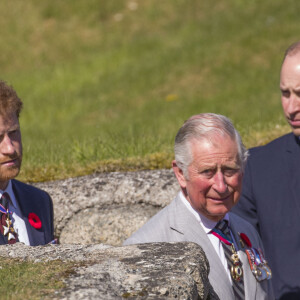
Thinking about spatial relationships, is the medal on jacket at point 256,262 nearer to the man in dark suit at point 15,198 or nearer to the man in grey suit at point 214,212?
the man in grey suit at point 214,212

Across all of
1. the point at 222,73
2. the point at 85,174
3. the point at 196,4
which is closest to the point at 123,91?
the point at 222,73

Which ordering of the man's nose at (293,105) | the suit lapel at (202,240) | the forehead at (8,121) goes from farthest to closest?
the man's nose at (293,105) → the forehead at (8,121) → the suit lapel at (202,240)

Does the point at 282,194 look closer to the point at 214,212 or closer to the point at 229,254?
the point at 229,254

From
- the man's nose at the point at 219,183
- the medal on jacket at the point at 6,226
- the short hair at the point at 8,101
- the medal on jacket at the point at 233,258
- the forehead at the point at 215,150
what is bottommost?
the medal on jacket at the point at 233,258

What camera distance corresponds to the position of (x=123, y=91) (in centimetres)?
1371

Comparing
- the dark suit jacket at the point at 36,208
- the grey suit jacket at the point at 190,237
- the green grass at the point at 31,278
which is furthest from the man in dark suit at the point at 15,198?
the green grass at the point at 31,278

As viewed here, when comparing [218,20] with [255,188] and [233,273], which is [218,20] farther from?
[233,273]

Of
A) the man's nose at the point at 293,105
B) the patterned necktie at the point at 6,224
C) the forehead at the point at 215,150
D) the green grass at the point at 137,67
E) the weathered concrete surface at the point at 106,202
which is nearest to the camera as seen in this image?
the forehead at the point at 215,150

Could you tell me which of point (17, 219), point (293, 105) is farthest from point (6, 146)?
point (293, 105)

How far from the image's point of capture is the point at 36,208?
4402mm

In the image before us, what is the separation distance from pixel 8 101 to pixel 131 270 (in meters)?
1.53

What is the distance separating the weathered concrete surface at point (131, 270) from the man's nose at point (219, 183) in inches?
13.9

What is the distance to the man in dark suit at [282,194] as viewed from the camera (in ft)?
14.9

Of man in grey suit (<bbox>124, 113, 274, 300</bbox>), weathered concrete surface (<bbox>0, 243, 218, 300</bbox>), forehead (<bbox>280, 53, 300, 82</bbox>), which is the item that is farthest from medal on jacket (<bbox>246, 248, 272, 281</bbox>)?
forehead (<bbox>280, 53, 300, 82</bbox>)
